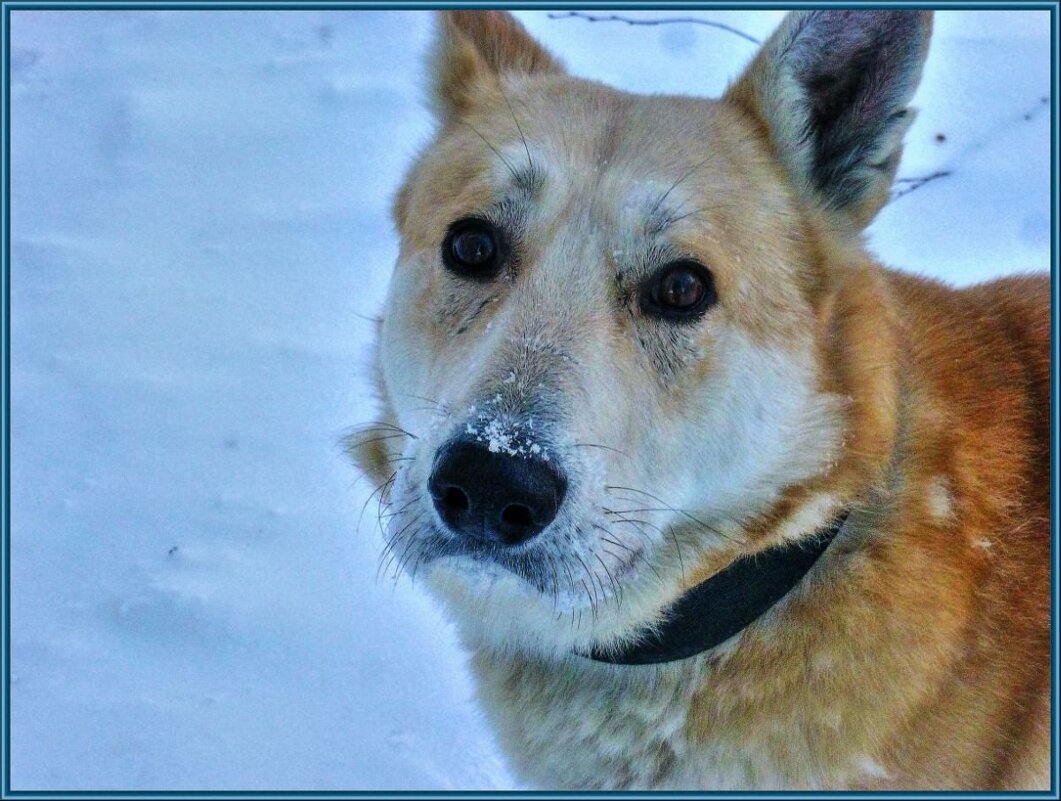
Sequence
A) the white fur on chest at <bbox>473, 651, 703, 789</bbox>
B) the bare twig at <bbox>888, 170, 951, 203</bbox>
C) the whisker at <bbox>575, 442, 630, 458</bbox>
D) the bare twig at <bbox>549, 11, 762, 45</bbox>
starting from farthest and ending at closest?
1. the bare twig at <bbox>549, 11, 762, 45</bbox>
2. the bare twig at <bbox>888, 170, 951, 203</bbox>
3. the white fur on chest at <bbox>473, 651, 703, 789</bbox>
4. the whisker at <bbox>575, 442, 630, 458</bbox>

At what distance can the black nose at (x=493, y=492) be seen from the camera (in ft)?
5.88

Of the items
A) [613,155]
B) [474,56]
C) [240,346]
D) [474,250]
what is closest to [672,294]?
[613,155]

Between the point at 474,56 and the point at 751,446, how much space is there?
4.56ft

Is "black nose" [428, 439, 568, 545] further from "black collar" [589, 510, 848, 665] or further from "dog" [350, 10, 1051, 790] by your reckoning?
"black collar" [589, 510, 848, 665]

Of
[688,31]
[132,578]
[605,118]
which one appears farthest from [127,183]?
[605,118]


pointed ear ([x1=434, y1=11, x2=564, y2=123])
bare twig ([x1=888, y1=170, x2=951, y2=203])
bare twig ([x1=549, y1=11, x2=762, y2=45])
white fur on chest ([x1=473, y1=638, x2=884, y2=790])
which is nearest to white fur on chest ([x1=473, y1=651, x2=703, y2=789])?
white fur on chest ([x1=473, y1=638, x2=884, y2=790])

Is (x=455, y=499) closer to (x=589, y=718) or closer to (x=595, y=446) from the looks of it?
(x=595, y=446)

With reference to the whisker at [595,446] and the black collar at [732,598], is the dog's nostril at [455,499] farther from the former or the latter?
the black collar at [732,598]

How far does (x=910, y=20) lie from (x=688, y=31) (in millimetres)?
3427

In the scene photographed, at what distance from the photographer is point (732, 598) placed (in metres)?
2.22

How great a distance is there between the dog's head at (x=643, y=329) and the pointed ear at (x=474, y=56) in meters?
0.25

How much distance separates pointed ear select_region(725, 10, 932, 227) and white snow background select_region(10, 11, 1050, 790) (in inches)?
57.2

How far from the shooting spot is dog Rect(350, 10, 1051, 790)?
2160 millimetres

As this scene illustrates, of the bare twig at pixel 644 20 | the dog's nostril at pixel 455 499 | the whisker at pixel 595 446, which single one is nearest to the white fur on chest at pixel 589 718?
the whisker at pixel 595 446
